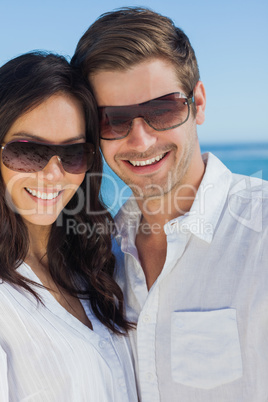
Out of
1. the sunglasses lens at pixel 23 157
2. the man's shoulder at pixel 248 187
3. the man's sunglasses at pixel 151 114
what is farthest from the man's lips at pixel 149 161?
the sunglasses lens at pixel 23 157

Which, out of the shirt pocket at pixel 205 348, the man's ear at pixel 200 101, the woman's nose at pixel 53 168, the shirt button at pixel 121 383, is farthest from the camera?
the man's ear at pixel 200 101

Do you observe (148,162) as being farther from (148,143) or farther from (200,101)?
(200,101)

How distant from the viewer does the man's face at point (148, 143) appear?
2037 mm

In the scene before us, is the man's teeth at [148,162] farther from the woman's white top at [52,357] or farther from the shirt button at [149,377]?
the shirt button at [149,377]

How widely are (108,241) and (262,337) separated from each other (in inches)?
39.2

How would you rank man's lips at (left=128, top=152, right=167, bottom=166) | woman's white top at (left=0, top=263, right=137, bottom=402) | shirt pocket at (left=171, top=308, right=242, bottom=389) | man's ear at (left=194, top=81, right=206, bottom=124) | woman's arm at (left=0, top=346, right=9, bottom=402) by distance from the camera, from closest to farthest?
woman's arm at (left=0, top=346, right=9, bottom=402)
woman's white top at (left=0, top=263, right=137, bottom=402)
shirt pocket at (left=171, top=308, right=242, bottom=389)
man's lips at (left=128, top=152, right=167, bottom=166)
man's ear at (left=194, top=81, right=206, bottom=124)

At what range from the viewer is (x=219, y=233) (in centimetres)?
187

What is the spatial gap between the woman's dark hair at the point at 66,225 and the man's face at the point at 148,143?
0.33ft

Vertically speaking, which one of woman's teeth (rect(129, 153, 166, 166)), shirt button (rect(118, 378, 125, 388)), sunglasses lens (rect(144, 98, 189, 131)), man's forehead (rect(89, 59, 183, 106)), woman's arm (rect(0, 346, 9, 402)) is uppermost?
man's forehead (rect(89, 59, 183, 106))

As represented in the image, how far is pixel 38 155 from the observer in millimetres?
1853

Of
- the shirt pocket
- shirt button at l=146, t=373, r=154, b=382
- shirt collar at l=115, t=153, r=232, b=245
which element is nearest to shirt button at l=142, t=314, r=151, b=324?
the shirt pocket

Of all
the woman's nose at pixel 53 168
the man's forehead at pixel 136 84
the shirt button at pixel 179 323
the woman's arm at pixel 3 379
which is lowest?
the shirt button at pixel 179 323

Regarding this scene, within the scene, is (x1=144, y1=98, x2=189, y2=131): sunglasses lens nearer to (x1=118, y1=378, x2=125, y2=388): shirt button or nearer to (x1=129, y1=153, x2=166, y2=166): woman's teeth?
(x1=129, y1=153, x2=166, y2=166): woman's teeth

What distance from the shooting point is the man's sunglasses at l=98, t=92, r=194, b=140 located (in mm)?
2020
